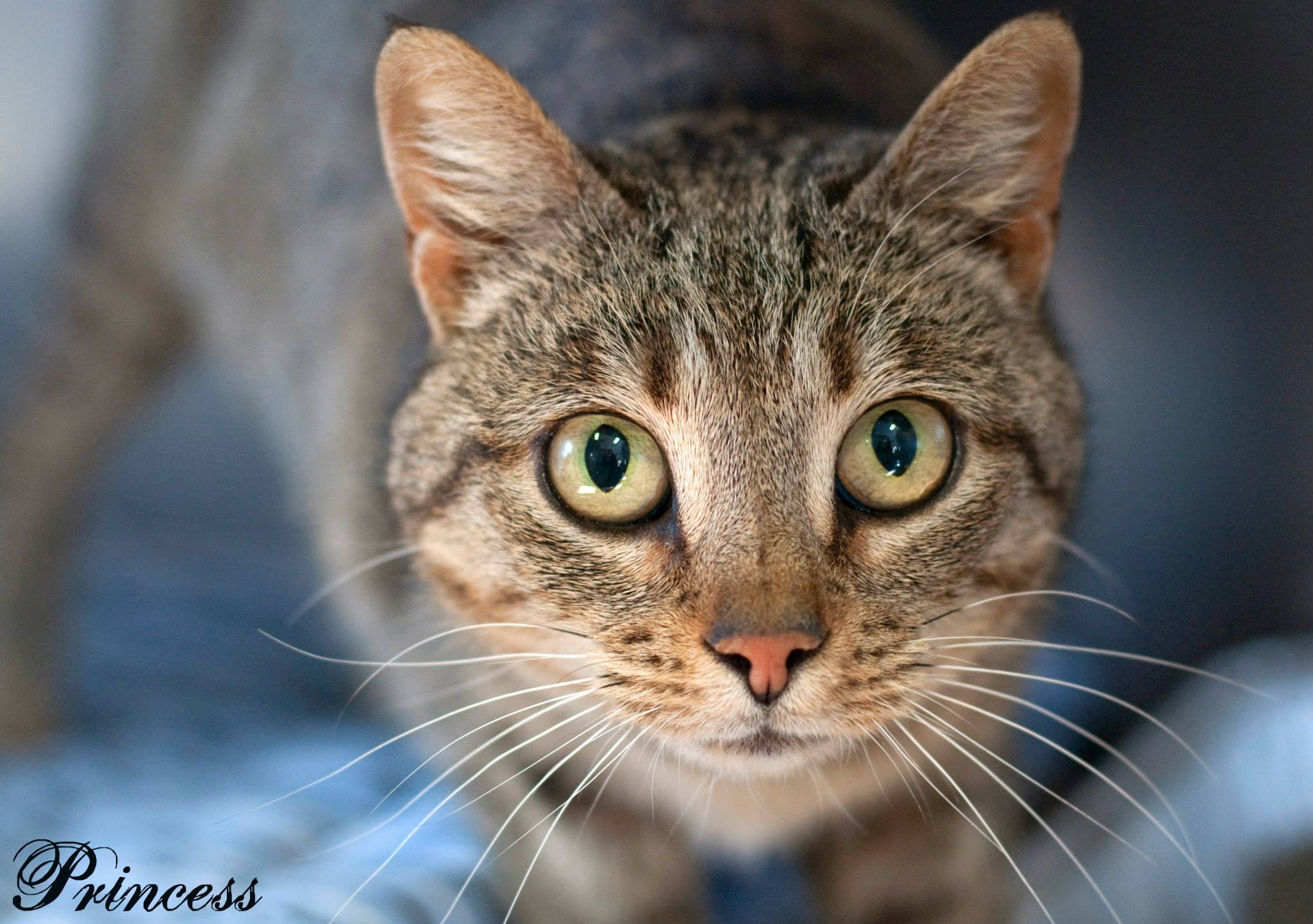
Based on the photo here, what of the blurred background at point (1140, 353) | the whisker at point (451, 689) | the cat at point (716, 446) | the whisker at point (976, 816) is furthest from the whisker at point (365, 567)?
the whisker at point (976, 816)

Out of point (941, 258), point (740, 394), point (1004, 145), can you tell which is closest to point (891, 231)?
point (941, 258)

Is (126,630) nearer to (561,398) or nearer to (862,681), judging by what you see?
(561,398)

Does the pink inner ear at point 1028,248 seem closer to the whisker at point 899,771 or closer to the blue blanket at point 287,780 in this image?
the whisker at point 899,771

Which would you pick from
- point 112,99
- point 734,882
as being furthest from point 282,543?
point 734,882

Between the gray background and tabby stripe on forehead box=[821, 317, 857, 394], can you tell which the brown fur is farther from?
the gray background

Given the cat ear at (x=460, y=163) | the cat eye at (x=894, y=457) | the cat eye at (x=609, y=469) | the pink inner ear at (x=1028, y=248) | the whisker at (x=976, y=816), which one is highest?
the pink inner ear at (x=1028, y=248)
